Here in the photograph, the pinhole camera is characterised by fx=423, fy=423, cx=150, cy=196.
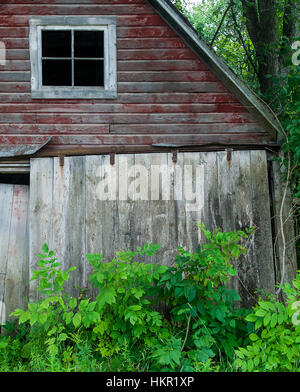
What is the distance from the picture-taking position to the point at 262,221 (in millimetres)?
5227

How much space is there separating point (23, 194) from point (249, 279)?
3.07 metres

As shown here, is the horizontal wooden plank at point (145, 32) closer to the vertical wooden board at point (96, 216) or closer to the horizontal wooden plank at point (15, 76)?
the horizontal wooden plank at point (15, 76)

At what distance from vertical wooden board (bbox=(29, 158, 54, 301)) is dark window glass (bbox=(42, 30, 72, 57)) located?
1995 mm

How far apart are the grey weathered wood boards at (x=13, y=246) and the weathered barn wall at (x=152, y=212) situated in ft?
1.14

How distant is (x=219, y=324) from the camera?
4145 mm

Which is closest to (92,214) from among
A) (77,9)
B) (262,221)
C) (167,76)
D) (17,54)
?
(167,76)

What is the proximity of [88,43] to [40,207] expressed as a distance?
313 centimetres

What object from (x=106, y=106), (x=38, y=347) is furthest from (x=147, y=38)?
(x=38, y=347)

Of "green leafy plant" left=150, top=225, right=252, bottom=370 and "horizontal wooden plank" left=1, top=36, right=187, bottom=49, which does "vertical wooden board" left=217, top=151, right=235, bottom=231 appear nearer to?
"green leafy plant" left=150, top=225, right=252, bottom=370

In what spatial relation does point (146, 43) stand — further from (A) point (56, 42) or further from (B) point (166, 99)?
(A) point (56, 42)

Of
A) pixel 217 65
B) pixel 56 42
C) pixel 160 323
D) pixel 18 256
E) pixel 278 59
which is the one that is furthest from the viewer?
pixel 278 59

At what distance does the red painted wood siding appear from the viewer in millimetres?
5281

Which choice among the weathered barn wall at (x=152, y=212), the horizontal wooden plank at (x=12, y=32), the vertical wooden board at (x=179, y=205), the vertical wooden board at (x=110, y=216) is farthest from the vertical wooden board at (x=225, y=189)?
the horizontal wooden plank at (x=12, y=32)

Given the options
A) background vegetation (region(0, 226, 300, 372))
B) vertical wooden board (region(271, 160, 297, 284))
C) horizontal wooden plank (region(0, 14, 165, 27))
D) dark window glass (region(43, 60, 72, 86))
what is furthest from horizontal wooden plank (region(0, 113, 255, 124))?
dark window glass (region(43, 60, 72, 86))
